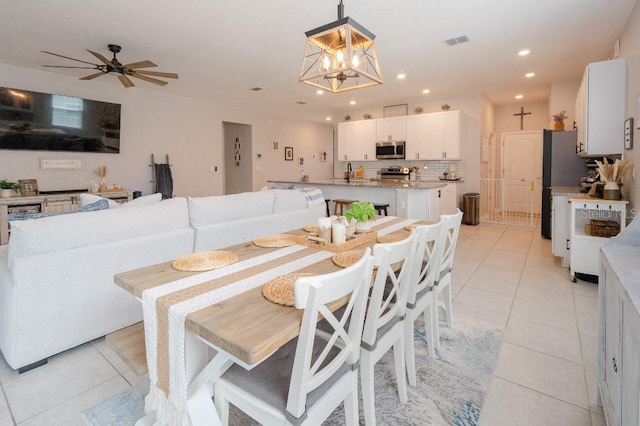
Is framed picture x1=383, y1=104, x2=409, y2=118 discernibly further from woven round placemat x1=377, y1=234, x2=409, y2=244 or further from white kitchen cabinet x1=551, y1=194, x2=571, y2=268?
woven round placemat x1=377, y1=234, x2=409, y2=244

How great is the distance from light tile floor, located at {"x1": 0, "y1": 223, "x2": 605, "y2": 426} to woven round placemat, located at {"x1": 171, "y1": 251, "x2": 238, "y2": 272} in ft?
2.77

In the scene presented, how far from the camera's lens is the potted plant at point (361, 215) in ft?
7.24

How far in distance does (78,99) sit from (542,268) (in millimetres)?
7244

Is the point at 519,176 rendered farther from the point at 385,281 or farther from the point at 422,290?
the point at 385,281

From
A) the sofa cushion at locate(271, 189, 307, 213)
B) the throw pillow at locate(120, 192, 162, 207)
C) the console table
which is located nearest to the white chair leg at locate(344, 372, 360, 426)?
the throw pillow at locate(120, 192, 162, 207)

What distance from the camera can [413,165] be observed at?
7.73 meters

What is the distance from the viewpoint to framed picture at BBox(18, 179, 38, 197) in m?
4.89

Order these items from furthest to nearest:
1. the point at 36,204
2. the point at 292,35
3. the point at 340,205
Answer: the point at 340,205
the point at 36,204
the point at 292,35

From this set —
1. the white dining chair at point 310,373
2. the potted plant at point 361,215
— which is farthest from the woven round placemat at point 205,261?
the potted plant at point 361,215

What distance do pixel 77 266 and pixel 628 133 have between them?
4.75m

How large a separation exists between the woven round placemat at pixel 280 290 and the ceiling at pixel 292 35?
2837mm

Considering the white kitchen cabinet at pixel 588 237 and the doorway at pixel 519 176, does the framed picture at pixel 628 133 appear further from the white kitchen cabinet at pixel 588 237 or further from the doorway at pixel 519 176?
the doorway at pixel 519 176

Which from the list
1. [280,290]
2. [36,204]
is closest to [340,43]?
[280,290]

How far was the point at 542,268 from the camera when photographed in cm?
386
